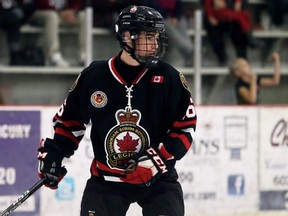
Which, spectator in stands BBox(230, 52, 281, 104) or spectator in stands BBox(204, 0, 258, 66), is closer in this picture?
spectator in stands BBox(230, 52, 281, 104)

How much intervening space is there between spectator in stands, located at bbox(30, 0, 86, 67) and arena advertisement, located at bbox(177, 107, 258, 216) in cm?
170

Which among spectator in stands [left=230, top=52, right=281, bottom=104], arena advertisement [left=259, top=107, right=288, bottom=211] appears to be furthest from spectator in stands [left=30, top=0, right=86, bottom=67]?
arena advertisement [left=259, top=107, right=288, bottom=211]

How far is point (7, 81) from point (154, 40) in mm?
4423

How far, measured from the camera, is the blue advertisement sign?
646 centimetres

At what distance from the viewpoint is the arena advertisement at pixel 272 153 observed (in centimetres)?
723

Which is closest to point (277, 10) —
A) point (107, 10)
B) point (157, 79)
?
point (107, 10)

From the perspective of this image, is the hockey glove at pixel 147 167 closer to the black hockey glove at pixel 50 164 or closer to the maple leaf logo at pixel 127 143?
the maple leaf logo at pixel 127 143

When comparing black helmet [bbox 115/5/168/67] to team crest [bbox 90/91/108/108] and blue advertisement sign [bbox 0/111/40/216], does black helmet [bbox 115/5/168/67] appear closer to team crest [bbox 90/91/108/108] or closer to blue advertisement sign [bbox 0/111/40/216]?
team crest [bbox 90/91/108/108]

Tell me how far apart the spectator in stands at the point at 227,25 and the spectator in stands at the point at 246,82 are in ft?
1.61

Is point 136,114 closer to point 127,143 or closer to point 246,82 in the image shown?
point 127,143

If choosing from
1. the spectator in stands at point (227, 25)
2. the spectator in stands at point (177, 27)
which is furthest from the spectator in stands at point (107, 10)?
the spectator in stands at point (227, 25)

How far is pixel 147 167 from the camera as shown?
3879mm

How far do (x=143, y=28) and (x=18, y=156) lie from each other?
2.85 meters

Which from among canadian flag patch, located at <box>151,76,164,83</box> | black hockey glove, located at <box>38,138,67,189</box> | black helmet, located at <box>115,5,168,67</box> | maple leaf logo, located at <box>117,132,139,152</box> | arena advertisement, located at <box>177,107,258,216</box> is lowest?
arena advertisement, located at <box>177,107,258,216</box>
